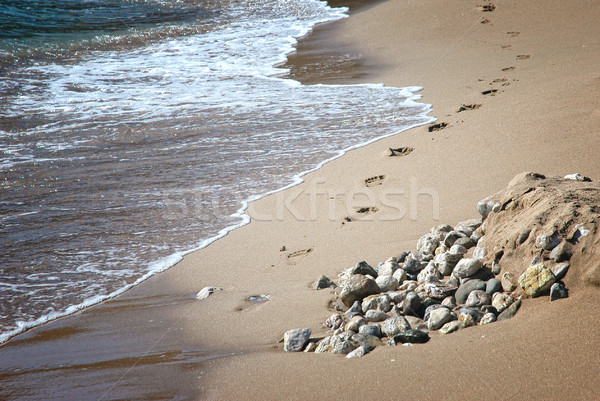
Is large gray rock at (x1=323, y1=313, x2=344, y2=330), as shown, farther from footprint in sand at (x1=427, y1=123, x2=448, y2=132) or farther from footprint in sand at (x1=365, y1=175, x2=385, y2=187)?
footprint in sand at (x1=427, y1=123, x2=448, y2=132)

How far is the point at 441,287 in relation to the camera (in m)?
2.63

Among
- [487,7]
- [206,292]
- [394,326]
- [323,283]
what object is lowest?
[206,292]

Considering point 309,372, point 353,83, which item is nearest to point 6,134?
→ point 353,83

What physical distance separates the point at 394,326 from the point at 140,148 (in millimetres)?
4148

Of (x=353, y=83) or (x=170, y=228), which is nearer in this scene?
(x=170, y=228)

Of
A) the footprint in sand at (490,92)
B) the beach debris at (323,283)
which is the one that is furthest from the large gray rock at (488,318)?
the footprint in sand at (490,92)

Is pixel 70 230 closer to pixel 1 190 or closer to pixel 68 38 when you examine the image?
pixel 1 190

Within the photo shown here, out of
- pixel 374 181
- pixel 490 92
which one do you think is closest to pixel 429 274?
pixel 374 181

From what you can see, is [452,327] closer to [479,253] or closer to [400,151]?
[479,253]

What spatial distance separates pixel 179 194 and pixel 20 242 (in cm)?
130

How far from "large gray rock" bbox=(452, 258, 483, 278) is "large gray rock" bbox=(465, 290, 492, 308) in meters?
0.17

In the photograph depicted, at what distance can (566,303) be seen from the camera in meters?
2.16

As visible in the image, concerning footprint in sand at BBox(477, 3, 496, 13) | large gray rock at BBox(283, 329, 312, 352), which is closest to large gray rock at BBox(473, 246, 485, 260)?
large gray rock at BBox(283, 329, 312, 352)

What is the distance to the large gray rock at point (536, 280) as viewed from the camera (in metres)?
2.25
